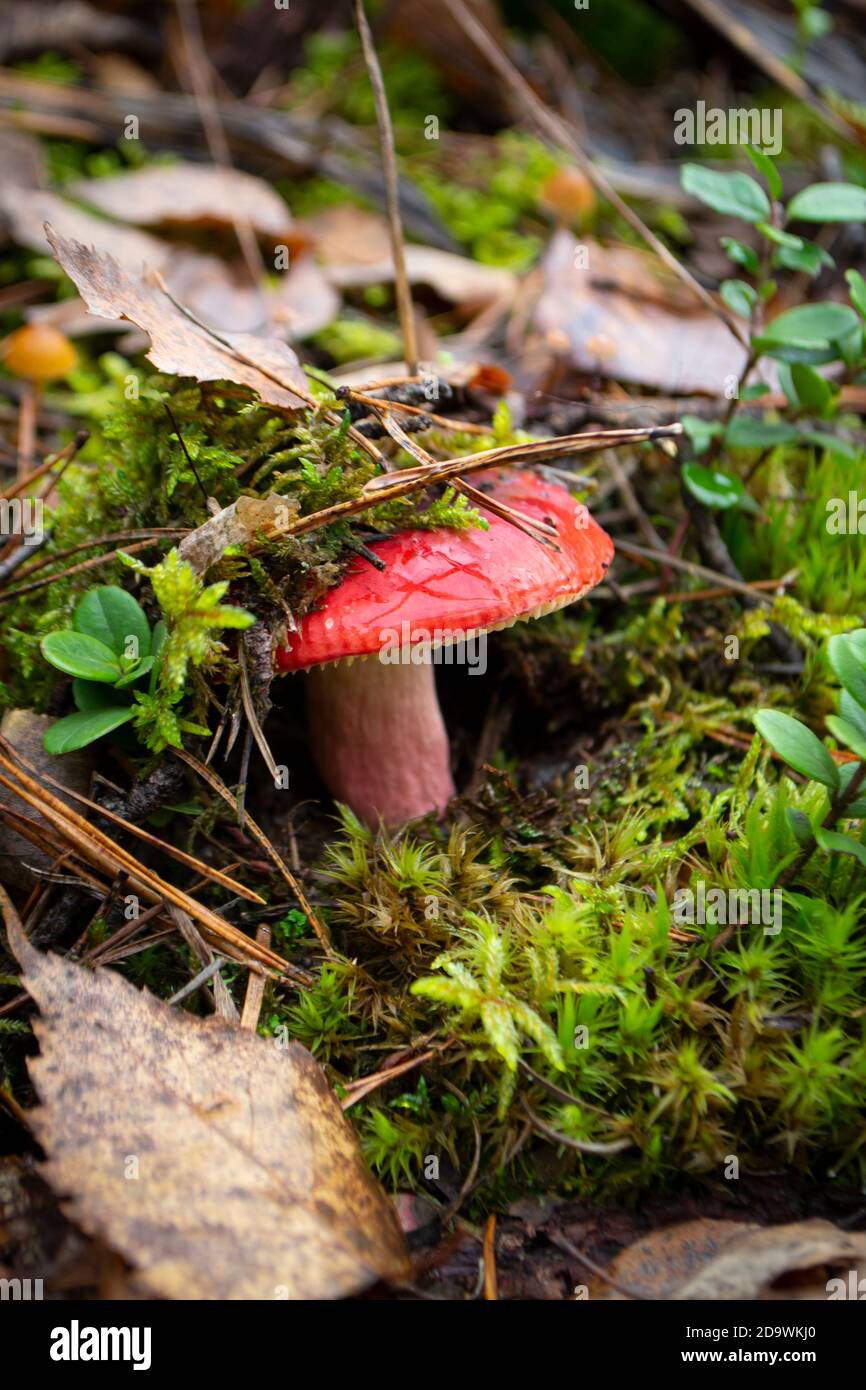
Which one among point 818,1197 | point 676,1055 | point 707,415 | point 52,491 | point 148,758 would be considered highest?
point 707,415

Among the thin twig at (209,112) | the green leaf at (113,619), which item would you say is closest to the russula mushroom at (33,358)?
the thin twig at (209,112)

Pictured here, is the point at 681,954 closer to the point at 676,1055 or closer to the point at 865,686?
the point at 676,1055

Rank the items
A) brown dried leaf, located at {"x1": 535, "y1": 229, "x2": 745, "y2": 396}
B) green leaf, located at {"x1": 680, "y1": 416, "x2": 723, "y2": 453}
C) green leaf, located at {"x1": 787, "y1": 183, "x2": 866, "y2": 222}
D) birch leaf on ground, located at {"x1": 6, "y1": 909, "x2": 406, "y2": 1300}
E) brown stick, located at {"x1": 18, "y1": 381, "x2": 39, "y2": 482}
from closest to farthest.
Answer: birch leaf on ground, located at {"x1": 6, "y1": 909, "x2": 406, "y2": 1300}
green leaf, located at {"x1": 787, "y1": 183, "x2": 866, "y2": 222}
green leaf, located at {"x1": 680, "y1": 416, "x2": 723, "y2": 453}
brown stick, located at {"x1": 18, "y1": 381, "x2": 39, "y2": 482}
brown dried leaf, located at {"x1": 535, "y1": 229, "x2": 745, "y2": 396}

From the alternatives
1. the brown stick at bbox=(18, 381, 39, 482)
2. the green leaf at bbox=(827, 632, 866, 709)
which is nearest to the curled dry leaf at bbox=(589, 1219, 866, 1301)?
the green leaf at bbox=(827, 632, 866, 709)

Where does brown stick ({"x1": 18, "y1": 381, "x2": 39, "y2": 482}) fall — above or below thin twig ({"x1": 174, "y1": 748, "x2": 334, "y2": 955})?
above

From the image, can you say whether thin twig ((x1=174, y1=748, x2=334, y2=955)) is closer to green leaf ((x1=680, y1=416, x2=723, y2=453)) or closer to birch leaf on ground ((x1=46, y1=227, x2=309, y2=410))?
birch leaf on ground ((x1=46, y1=227, x2=309, y2=410))

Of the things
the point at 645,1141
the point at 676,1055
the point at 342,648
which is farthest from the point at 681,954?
the point at 342,648

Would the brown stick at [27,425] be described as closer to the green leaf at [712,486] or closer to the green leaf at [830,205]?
the green leaf at [712,486]

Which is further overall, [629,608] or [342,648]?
[629,608]
